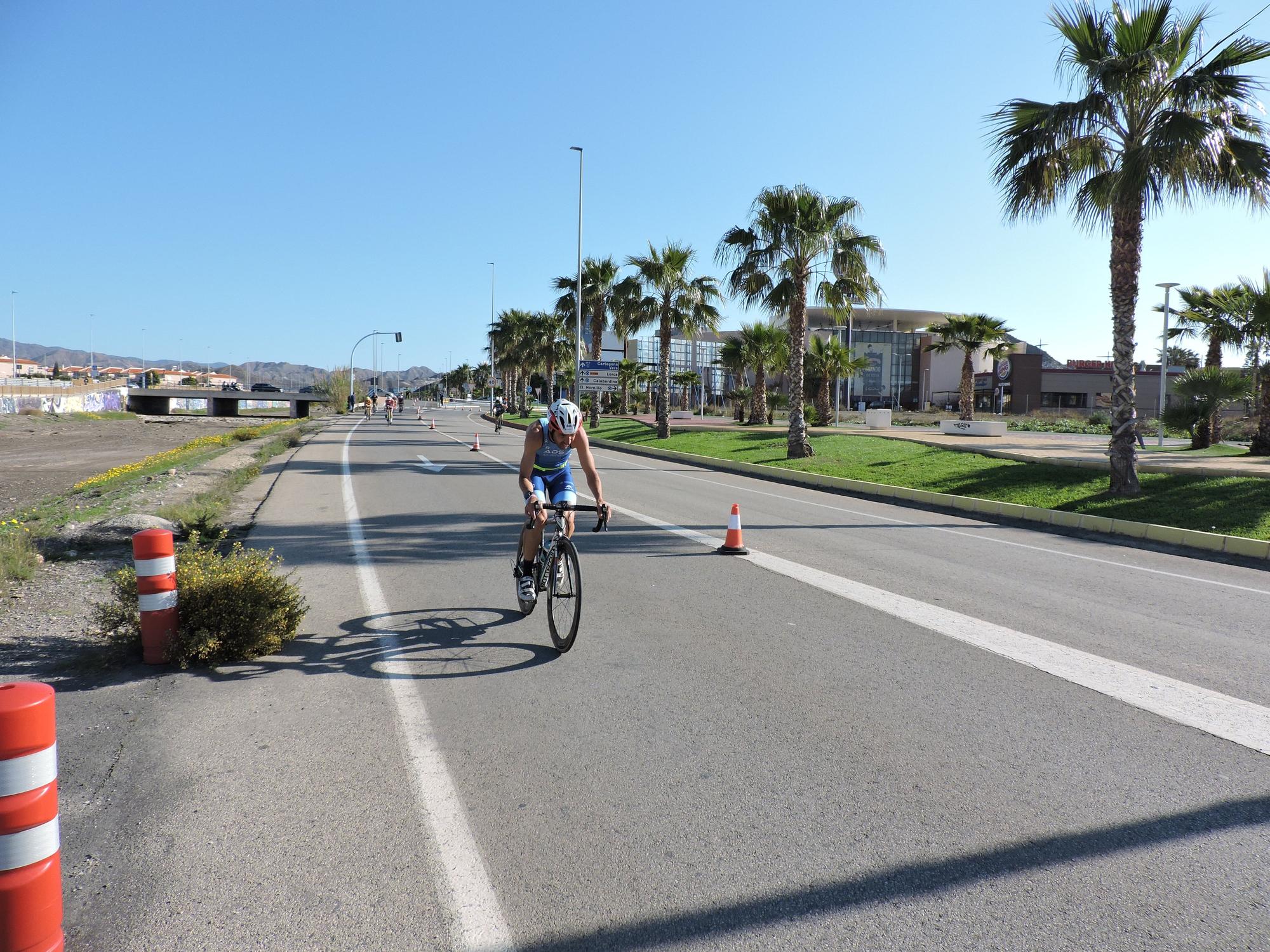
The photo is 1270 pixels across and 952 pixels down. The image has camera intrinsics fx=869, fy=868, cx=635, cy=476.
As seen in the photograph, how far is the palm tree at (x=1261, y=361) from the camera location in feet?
63.9

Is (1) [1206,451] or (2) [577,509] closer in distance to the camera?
(2) [577,509]

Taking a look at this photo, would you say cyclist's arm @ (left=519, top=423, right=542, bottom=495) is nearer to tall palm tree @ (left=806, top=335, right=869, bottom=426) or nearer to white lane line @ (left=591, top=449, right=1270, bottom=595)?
white lane line @ (left=591, top=449, right=1270, bottom=595)

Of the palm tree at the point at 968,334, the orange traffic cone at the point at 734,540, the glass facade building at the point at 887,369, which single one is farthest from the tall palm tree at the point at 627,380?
the orange traffic cone at the point at 734,540

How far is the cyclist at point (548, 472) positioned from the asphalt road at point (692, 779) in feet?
2.01

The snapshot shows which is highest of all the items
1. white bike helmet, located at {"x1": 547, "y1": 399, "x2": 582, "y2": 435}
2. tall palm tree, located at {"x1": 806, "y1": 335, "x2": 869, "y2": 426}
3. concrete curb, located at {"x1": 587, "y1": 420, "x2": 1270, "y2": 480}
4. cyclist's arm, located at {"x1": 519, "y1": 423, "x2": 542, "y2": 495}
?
tall palm tree, located at {"x1": 806, "y1": 335, "x2": 869, "y2": 426}

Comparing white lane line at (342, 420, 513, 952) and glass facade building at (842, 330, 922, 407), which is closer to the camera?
white lane line at (342, 420, 513, 952)

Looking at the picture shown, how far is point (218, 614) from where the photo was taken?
18.2 feet

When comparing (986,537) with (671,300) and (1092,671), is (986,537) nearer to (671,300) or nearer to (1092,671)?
(1092,671)

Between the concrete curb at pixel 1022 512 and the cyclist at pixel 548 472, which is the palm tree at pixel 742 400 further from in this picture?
the cyclist at pixel 548 472

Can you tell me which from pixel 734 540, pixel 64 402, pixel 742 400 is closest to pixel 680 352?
pixel 64 402

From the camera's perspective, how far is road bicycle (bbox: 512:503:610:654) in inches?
227

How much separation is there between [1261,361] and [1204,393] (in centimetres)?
149

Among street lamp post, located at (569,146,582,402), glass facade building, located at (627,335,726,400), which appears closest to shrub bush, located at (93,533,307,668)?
street lamp post, located at (569,146,582,402)

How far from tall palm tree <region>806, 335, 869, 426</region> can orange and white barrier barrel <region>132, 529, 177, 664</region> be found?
110ft
